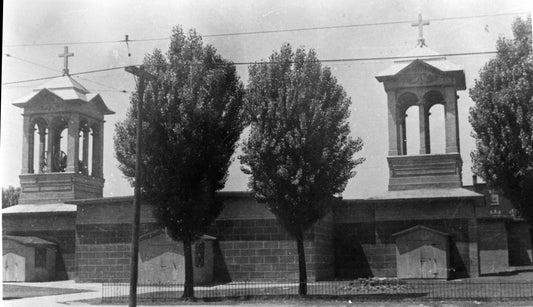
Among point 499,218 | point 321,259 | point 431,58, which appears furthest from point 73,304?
point 499,218

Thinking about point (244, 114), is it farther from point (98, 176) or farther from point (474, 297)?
point (98, 176)

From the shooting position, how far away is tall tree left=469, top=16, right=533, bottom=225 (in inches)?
1115

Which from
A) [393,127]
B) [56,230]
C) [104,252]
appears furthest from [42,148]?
[393,127]

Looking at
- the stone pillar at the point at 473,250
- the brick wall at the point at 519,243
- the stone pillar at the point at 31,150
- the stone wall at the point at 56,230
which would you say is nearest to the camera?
the stone pillar at the point at 473,250

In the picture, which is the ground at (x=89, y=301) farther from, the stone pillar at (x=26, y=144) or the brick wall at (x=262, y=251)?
the stone pillar at (x=26, y=144)

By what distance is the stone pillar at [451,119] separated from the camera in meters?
42.9

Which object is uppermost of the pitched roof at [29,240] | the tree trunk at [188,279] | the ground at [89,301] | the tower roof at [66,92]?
the tower roof at [66,92]

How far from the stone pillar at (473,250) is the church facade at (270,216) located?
0.06m

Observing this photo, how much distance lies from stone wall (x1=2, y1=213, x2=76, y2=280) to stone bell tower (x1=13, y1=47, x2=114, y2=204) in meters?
1.37

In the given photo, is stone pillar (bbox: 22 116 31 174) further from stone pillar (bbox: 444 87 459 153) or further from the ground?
stone pillar (bbox: 444 87 459 153)

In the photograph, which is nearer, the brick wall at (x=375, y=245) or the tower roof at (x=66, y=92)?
the brick wall at (x=375, y=245)

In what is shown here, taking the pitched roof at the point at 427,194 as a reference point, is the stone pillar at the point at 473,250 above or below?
below

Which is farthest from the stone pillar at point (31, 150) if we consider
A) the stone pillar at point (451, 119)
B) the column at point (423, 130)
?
the stone pillar at point (451, 119)

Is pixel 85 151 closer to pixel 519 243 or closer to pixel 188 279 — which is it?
pixel 188 279
